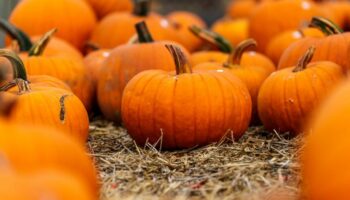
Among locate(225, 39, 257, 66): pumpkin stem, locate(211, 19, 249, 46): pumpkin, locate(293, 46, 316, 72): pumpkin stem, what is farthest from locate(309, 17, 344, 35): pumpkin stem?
locate(211, 19, 249, 46): pumpkin

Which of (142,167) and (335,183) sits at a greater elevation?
(335,183)

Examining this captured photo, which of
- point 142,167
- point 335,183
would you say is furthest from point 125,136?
point 335,183

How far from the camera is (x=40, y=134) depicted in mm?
1539

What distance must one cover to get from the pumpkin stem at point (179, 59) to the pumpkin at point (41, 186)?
1.23 meters

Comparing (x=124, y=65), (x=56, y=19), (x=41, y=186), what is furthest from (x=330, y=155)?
(x=56, y=19)

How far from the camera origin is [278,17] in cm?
426

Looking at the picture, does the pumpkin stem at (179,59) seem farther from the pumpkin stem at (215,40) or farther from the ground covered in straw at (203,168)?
the pumpkin stem at (215,40)

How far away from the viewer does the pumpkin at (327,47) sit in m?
2.77

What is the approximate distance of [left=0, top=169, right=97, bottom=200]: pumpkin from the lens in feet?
4.10

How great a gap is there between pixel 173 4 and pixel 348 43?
5908mm

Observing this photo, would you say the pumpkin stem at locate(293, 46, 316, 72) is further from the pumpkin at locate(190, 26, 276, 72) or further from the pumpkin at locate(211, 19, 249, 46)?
the pumpkin at locate(211, 19, 249, 46)

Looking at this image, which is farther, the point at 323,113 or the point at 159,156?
the point at 159,156

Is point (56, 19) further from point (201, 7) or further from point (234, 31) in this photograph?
point (201, 7)

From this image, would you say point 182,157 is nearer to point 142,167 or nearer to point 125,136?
point 142,167
